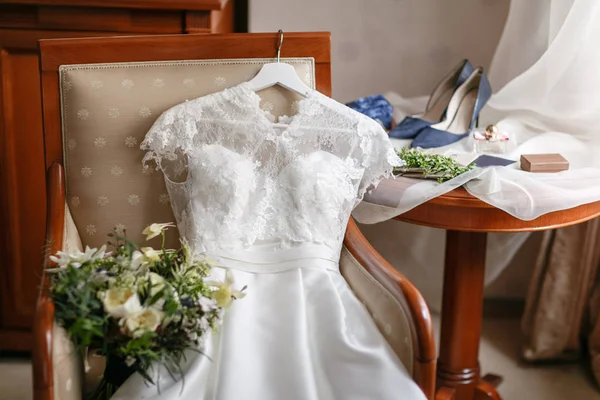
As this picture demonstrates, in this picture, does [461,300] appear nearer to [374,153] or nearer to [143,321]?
[374,153]

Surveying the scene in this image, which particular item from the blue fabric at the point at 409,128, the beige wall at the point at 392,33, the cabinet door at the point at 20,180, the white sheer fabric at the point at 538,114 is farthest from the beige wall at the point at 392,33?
the cabinet door at the point at 20,180

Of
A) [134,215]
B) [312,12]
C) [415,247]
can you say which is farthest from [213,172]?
[415,247]

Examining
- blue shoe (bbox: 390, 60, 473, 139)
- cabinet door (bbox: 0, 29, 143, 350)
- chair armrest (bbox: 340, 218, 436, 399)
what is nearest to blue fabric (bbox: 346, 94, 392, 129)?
blue shoe (bbox: 390, 60, 473, 139)

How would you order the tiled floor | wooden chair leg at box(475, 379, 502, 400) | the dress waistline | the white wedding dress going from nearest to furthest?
1. the white wedding dress
2. the dress waistline
3. wooden chair leg at box(475, 379, 502, 400)
4. the tiled floor

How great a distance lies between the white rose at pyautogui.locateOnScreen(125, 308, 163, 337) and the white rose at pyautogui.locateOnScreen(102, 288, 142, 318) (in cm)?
1

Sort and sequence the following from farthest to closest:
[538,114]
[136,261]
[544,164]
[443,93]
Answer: [443,93] < [538,114] < [544,164] < [136,261]

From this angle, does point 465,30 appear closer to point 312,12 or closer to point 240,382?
point 312,12

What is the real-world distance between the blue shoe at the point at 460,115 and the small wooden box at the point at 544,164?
277mm

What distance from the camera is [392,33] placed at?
7.97 ft

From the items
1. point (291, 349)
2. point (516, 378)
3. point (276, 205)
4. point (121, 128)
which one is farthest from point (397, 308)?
point (516, 378)

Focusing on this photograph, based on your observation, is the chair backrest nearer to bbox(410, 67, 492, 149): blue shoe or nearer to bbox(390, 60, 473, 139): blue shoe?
bbox(410, 67, 492, 149): blue shoe

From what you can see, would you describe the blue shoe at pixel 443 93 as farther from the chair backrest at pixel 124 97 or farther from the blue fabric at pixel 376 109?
the chair backrest at pixel 124 97

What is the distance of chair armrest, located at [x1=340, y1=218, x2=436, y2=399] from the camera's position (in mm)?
1357

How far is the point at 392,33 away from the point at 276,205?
3.43 feet
